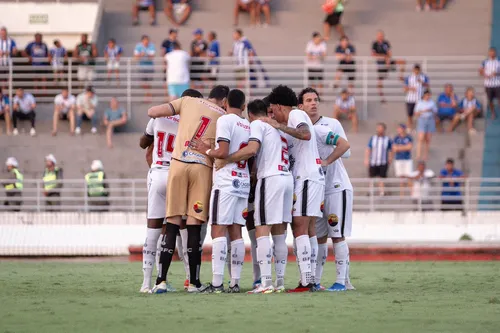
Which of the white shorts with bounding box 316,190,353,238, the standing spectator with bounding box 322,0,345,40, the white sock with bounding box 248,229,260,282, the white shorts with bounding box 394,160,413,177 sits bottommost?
the white sock with bounding box 248,229,260,282

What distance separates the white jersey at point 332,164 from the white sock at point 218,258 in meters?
1.41

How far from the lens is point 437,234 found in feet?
81.1

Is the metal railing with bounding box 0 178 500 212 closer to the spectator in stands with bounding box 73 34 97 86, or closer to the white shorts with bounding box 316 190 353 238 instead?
the spectator in stands with bounding box 73 34 97 86

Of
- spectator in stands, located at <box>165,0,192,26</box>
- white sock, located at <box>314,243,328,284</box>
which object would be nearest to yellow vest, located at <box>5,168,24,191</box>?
spectator in stands, located at <box>165,0,192,26</box>

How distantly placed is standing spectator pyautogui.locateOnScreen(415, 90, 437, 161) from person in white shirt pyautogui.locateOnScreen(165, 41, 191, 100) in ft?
19.0

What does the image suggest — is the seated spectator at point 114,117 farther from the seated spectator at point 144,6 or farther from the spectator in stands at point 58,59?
the seated spectator at point 144,6

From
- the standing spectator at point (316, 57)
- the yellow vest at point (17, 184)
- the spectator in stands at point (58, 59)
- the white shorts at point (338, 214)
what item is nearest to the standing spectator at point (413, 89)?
the standing spectator at point (316, 57)

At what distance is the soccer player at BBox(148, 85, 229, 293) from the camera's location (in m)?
13.0

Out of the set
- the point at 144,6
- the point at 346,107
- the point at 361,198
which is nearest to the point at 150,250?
the point at 361,198

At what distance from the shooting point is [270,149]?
13047mm

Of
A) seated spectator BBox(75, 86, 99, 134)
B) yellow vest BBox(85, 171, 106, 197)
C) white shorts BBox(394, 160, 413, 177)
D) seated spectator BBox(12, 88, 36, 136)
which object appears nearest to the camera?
yellow vest BBox(85, 171, 106, 197)

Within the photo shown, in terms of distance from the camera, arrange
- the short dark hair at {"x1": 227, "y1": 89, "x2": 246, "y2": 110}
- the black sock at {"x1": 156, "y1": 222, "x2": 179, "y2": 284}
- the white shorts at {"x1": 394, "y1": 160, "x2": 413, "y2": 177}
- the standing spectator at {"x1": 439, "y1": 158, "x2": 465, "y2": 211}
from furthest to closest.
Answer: the white shorts at {"x1": 394, "y1": 160, "x2": 413, "y2": 177} → the standing spectator at {"x1": 439, "y1": 158, "x2": 465, "y2": 211} → the short dark hair at {"x1": 227, "y1": 89, "x2": 246, "y2": 110} → the black sock at {"x1": 156, "y1": 222, "x2": 179, "y2": 284}

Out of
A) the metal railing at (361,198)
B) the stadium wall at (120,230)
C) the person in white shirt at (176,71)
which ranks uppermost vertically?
the person in white shirt at (176,71)

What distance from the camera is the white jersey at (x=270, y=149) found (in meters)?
13.0
